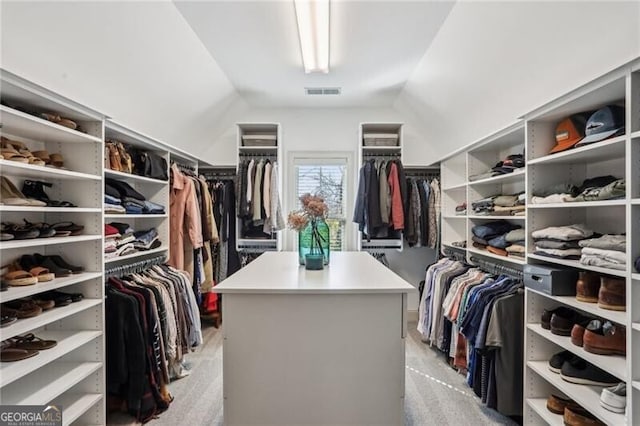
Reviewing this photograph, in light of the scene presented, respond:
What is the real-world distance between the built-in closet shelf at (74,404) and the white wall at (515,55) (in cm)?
308

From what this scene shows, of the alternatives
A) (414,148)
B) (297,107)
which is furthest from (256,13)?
(414,148)

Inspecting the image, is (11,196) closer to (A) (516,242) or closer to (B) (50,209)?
(B) (50,209)

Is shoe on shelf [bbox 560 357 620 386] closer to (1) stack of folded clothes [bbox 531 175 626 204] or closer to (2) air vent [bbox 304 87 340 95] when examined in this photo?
(1) stack of folded clothes [bbox 531 175 626 204]

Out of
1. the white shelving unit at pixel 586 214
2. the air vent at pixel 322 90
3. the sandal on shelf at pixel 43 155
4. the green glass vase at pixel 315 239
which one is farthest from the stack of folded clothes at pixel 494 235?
the sandal on shelf at pixel 43 155

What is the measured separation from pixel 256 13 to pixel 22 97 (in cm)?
149

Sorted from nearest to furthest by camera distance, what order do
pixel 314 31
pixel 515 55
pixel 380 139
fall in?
pixel 515 55
pixel 314 31
pixel 380 139

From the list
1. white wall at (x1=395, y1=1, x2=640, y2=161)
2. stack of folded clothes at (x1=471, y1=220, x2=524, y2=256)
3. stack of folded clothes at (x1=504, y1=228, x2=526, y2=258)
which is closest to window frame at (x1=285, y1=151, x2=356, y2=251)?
white wall at (x1=395, y1=1, x2=640, y2=161)

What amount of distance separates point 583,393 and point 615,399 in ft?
0.65

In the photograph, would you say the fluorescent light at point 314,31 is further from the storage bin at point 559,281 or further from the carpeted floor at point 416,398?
the carpeted floor at point 416,398

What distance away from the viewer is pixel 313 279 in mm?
1938

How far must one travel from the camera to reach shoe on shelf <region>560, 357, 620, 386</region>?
5.66 feet

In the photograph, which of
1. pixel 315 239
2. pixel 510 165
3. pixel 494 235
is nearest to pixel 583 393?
pixel 494 235

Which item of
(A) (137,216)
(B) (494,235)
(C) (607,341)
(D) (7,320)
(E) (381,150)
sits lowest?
(C) (607,341)

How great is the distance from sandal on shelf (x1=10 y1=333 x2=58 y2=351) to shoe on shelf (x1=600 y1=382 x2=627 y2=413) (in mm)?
2781
